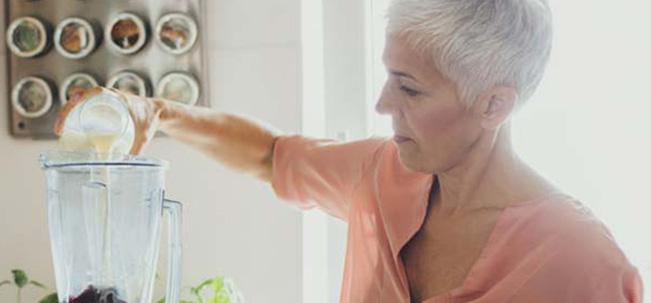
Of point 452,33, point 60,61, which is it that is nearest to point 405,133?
point 452,33

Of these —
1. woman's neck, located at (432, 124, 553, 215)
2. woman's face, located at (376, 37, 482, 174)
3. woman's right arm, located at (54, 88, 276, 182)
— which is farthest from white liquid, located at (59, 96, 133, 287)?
woman's neck, located at (432, 124, 553, 215)

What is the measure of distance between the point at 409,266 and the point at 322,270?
1.55ft

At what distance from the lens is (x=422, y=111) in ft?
3.24

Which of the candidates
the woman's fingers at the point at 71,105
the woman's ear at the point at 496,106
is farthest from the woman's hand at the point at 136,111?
the woman's ear at the point at 496,106

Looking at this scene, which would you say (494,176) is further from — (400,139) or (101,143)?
(101,143)

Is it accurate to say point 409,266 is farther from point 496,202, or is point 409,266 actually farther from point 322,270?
point 322,270

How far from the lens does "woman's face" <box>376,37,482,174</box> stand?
979 millimetres

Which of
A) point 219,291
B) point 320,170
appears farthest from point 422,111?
point 219,291

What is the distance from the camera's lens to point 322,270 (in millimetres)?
1569

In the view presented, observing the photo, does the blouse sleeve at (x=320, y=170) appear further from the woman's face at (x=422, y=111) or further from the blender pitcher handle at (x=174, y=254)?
the blender pitcher handle at (x=174, y=254)

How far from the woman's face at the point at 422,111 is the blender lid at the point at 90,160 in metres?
0.28

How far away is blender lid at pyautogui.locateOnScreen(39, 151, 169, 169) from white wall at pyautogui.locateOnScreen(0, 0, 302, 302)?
21.4 inches

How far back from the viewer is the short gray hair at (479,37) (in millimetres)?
949

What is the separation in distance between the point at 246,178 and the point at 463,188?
48 centimetres
